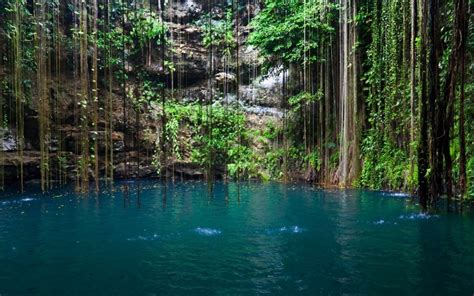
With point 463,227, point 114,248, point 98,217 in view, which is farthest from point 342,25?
point 114,248

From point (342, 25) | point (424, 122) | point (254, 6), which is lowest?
point (424, 122)

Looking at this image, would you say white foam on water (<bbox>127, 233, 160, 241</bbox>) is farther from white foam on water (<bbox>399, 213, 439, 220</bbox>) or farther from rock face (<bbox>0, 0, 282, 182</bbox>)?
rock face (<bbox>0, 0, 282, 182</bbox>)

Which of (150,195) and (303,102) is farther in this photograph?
(303,102)

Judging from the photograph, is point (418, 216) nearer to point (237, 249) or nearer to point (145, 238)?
point (237, 249)

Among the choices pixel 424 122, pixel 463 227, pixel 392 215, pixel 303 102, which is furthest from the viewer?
pixel 303 102

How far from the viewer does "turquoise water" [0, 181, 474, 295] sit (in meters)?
3.56

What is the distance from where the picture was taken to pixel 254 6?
16.7 m

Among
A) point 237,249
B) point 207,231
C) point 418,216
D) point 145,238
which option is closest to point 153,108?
point 207,231

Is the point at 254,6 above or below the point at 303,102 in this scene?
above

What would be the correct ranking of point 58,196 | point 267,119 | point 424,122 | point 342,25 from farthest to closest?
point 267,119, point 342,25, point 58,196, point 424,122

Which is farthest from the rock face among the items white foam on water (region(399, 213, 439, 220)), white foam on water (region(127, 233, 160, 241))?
white foam on water (region(399, 213, 439, 220))

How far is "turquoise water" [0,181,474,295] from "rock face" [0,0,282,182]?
186 inches

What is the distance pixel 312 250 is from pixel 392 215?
257 centimetres

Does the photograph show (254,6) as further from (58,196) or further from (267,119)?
(58,196)
